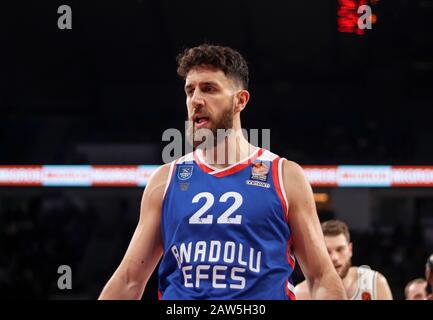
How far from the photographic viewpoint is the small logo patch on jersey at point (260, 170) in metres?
2.50

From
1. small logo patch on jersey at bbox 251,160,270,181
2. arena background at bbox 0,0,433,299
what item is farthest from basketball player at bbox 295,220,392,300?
arena background at bbox 0,0,433,299

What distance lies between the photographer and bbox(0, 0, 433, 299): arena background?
48.8 feet

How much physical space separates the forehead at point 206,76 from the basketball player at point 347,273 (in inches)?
97.2

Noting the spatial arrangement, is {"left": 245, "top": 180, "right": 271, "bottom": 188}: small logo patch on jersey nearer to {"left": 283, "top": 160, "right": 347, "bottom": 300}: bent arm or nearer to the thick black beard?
{"left": 283, "top": 160, "right": 347, "bottom": 300}: bent arm

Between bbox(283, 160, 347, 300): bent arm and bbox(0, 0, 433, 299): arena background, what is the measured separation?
462 inches

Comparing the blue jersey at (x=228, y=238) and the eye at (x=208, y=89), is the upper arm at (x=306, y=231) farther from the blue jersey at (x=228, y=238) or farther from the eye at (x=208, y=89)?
the eye at (x=208, y=89)

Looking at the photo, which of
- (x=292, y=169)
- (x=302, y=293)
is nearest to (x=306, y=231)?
(x=292, y=169)

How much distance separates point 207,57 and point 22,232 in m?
13.3

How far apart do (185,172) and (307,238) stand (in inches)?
20.0

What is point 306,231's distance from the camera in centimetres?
242

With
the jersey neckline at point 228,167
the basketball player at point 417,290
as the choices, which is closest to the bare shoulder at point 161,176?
the jersey neckline at point 228,167

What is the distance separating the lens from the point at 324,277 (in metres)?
2.36

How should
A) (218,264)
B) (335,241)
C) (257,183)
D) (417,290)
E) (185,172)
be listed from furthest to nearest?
(417,290) → (335,241) → (185,172) → (257,183) → (218,264)

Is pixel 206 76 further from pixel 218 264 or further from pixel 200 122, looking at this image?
pixel 218 264
